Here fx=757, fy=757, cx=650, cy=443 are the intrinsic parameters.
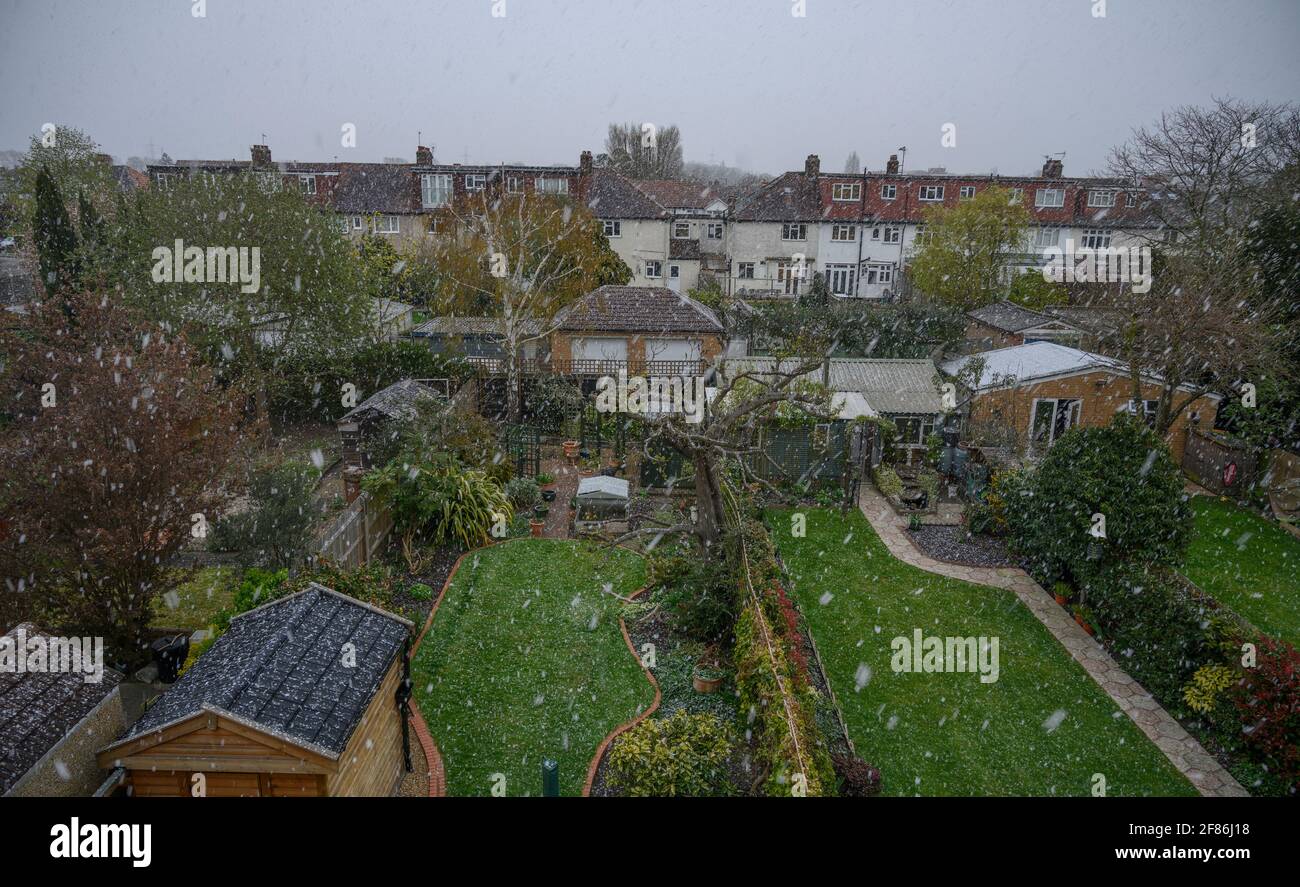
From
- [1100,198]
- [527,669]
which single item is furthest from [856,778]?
[1100,198]

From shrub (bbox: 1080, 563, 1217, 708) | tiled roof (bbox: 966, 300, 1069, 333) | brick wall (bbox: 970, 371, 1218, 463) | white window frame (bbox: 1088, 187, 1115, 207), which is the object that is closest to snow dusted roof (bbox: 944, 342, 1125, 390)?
brick wall (bbox: 970, 371, 1218, 463)

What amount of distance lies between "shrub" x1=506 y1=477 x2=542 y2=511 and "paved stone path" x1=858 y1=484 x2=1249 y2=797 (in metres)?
7.35

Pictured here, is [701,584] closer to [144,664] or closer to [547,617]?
[547,617]

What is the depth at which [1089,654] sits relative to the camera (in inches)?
458

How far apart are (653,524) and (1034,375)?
1189cm

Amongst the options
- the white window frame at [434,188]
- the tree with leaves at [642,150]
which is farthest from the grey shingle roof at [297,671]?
the tree with leaves at [642,150]

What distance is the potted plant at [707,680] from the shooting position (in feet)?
32.9

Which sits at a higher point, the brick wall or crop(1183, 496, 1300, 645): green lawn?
the brick wall

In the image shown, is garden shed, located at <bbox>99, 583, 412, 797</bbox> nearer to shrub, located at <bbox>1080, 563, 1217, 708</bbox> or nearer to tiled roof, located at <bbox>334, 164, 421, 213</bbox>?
shrub, located at <bbox>1080, 563, 1217, 708</bbox>

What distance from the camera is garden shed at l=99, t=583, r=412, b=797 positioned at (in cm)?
609

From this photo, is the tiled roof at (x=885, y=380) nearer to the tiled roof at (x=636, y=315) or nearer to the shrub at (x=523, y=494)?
the tiled roof at (x=636, y=315)

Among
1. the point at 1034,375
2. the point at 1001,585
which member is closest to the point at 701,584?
the point at 1001,585

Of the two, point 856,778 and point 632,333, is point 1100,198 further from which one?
point 856,778
